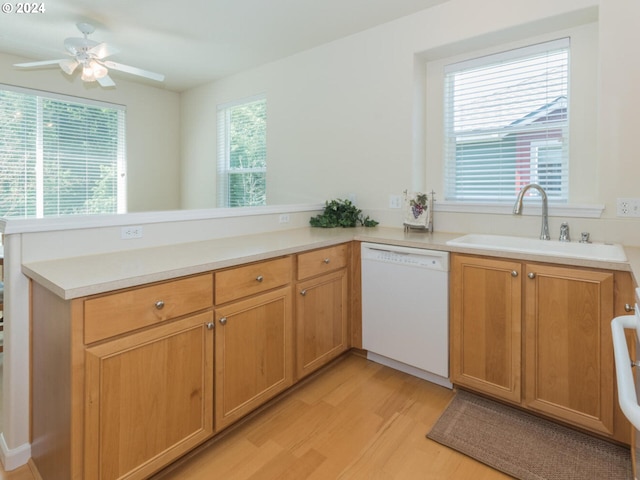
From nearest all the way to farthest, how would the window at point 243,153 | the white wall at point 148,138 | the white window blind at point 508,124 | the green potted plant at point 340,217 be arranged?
1. the white window blind at point 508,124
2. the green potted plant at point 340,217
3. the window at point 243,153
4. the white wall at point 148,138

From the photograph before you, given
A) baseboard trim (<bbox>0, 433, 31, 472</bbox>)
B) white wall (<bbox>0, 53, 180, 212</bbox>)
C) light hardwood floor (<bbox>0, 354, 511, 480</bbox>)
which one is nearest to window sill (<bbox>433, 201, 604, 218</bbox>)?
light hardwood floor (<bbox>0, 354, 511, 480</bbox>)

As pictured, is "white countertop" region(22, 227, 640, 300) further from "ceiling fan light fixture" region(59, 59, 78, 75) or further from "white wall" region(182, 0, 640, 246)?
"ceiling fan light fixture" region(59, 59, 78, 75)

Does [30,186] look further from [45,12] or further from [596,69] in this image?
[596,69]

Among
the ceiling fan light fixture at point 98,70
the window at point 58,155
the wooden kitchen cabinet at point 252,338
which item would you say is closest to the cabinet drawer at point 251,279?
the wooden kitchen cabinet at point 252,338

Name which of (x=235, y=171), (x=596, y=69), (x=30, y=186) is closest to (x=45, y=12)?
(x=30, y=186)

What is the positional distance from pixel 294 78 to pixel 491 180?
2061 mm

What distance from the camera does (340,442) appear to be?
177cm

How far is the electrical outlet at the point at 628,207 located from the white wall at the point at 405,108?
3cm

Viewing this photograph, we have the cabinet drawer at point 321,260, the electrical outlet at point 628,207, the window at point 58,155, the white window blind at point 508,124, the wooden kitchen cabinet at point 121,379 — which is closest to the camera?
the wooden kitchen cabinet at point 121,379

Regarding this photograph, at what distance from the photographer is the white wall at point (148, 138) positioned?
4.43 meters

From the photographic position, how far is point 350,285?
2.53 metres

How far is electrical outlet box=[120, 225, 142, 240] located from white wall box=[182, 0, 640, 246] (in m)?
1.77

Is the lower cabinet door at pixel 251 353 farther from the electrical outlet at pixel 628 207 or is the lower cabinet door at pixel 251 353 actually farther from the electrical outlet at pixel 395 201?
the electrical outlet at pixel 628 207

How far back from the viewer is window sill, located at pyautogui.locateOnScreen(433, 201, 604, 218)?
2.14 metres
